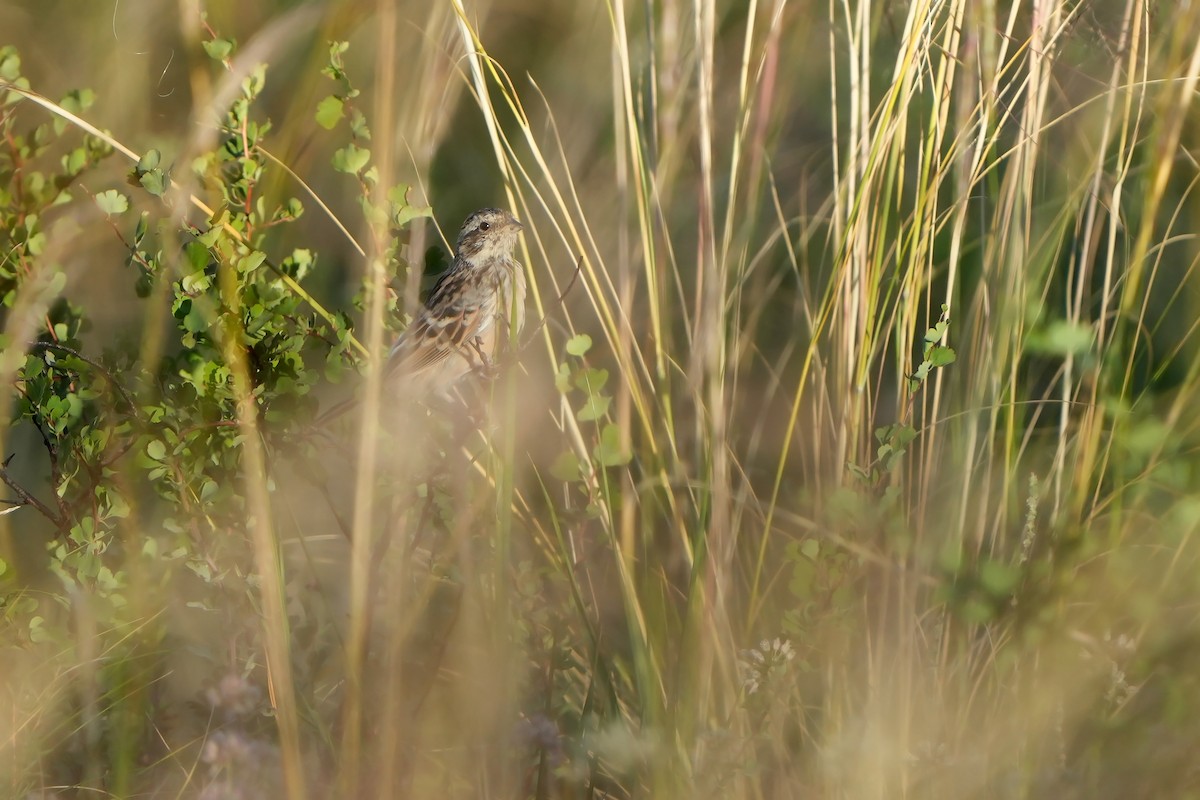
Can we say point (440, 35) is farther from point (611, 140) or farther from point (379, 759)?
point (379, 759)

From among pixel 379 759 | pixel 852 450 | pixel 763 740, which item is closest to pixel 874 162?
pixel 852 450

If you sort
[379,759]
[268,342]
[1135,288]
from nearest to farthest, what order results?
[379,759], [268,342], [1135,288]

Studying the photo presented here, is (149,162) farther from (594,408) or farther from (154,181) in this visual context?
(594,408)

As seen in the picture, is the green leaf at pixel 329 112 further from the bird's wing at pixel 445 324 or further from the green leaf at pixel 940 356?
the bird's wing at pixel 445 324

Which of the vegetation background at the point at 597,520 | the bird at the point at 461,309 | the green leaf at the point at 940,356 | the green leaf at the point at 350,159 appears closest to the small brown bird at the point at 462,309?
the bird at the point at 461,309

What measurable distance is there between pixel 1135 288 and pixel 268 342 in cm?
134

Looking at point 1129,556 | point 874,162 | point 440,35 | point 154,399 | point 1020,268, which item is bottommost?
point 1129,556

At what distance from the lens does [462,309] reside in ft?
10.8

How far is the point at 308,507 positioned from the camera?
7.54 ft

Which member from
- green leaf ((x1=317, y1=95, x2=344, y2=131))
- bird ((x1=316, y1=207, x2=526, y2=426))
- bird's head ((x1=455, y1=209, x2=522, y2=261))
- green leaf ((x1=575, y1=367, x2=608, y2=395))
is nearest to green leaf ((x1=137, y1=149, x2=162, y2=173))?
green leaf ((x1=317, y1=95, x2=344, y2=131))

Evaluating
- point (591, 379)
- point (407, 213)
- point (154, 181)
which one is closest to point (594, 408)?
point (591, 379)

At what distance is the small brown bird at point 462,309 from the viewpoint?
291cm

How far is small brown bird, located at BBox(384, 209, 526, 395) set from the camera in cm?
291

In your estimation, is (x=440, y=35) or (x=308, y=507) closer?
(x=440, y=35)
